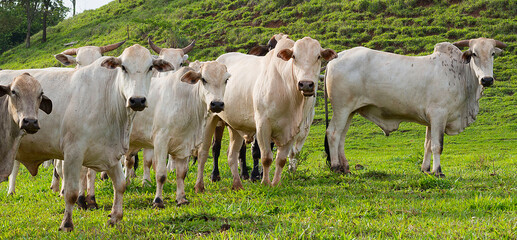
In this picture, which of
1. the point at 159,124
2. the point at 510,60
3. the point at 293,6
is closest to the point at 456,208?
the point at 159,124

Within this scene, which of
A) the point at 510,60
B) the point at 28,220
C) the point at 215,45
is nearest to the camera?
the point at 28,220

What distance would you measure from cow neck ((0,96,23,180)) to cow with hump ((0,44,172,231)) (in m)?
0.38

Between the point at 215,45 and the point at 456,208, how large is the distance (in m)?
26.4

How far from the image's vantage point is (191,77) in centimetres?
795

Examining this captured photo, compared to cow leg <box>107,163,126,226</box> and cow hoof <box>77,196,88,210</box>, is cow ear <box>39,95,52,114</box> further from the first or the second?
cow hoof <box>77,196,88,210</box>

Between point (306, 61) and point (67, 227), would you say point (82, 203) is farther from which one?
point (306, 61)

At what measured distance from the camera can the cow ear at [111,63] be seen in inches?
260

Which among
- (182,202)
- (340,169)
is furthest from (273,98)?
(340,169)

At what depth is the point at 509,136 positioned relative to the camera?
19.0m

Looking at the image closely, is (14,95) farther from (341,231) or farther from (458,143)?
(458,143)

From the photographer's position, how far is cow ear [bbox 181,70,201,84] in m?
7.92

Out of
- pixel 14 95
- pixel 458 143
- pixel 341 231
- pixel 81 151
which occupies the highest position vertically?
pixel 14 95

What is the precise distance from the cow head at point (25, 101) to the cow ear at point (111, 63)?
781 mm

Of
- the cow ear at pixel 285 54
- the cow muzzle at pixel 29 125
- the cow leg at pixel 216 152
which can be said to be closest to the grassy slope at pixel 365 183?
the cow leg at pixel 216 152
